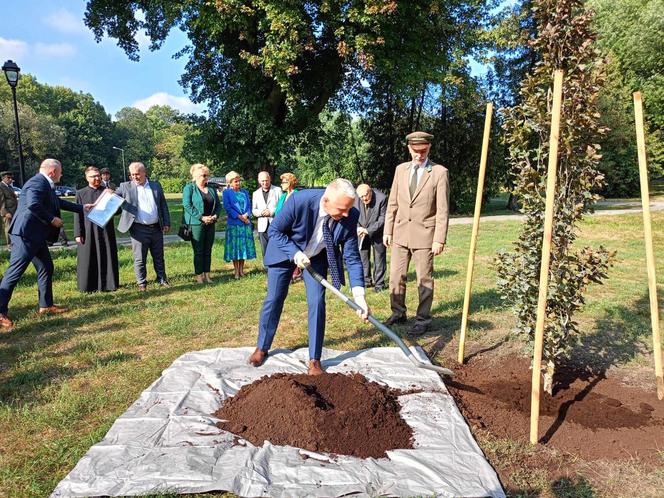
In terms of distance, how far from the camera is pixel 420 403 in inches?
143

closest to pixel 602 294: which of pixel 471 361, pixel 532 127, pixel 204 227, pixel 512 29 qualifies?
pixel 471 361

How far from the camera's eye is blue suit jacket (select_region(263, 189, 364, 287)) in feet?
12.9

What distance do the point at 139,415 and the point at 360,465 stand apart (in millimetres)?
1673

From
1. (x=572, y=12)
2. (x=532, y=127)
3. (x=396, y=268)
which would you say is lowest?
(x=396, y=268)

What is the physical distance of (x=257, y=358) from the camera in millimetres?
4395

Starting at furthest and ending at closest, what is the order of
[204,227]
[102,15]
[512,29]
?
1. [512,29]
2. [102,15]
3. [204,227]

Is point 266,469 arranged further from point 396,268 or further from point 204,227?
point 204,227

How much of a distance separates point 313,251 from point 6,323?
4.20 meters

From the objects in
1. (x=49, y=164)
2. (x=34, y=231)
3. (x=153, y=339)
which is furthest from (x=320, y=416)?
(x=49, y=164)

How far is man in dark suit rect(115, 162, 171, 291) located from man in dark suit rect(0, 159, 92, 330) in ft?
3.64

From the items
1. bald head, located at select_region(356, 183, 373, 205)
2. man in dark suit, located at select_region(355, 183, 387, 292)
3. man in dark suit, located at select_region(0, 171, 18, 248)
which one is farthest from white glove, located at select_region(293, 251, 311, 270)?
man in dark suit, located at select_region(0, 171, 18, 248)

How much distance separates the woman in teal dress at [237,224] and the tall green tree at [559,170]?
17.0 feet

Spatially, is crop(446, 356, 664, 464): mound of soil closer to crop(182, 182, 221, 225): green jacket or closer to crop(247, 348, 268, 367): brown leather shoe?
crop(247, 348, 268, 367): brown leather shoe

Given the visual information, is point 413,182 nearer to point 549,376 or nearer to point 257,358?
point 549,376
